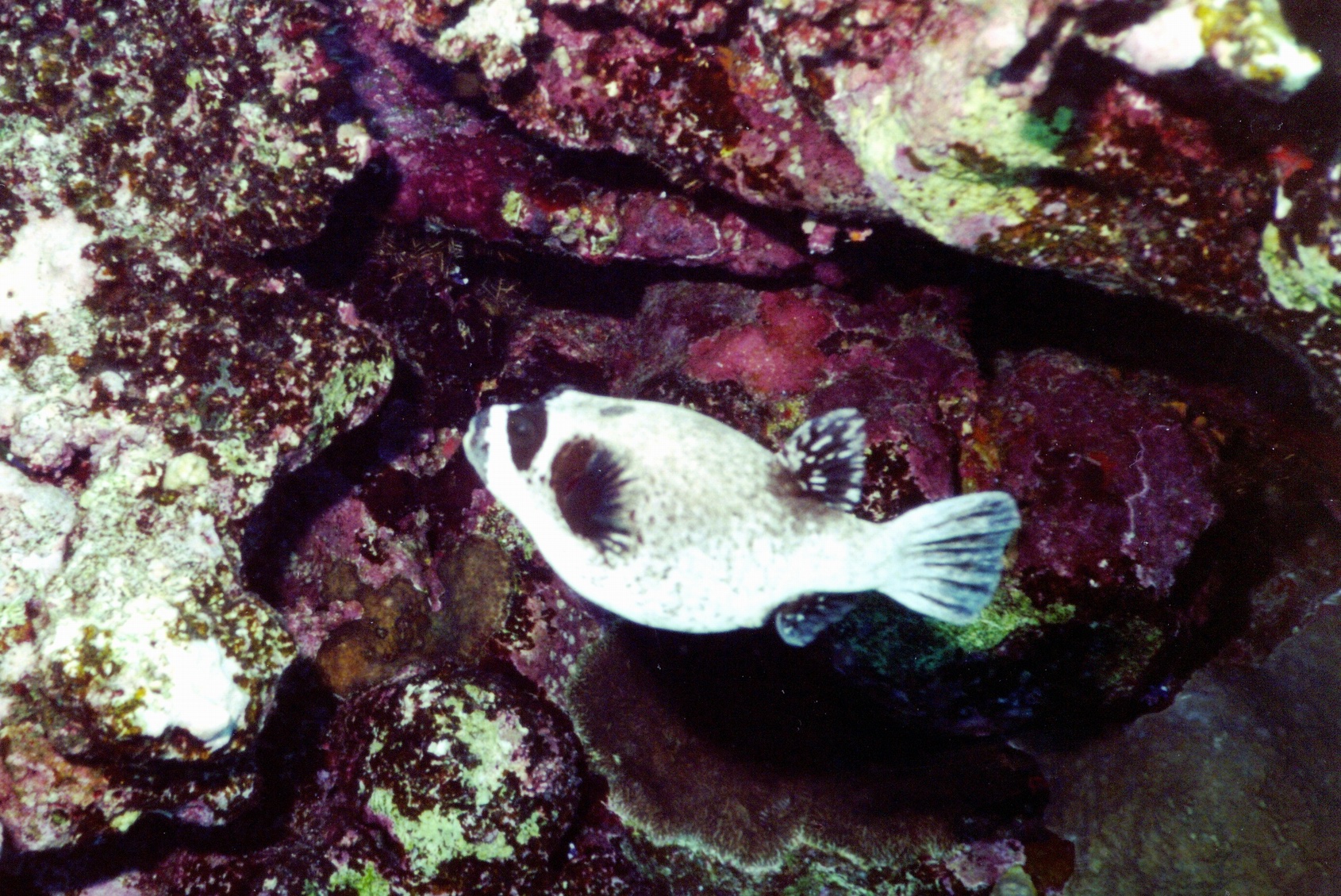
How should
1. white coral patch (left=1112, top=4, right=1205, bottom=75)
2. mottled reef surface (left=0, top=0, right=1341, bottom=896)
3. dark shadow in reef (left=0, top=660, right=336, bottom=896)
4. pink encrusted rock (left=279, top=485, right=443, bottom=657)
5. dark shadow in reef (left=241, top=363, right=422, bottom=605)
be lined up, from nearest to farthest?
1. white coral patch (left=1112, top=4, right=1205, bottom=75)
2. mottled reef surface (left=0, top=0, right=1341, bottom=896)
3. dark shadow in reef (left=0, top=660, right=336, bottom=896)
4. dark shadow in reef (left=241, top=363, right=422, bottom=605)
5. pink encrusted rock (left=279, top=485, right=443, bottom=657)

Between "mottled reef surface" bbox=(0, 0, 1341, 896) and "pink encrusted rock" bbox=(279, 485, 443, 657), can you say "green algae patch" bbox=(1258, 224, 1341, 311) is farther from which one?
"pink encrusted rock" bbox=(279, 485, 443, 657)

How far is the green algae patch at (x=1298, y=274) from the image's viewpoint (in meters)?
2.49

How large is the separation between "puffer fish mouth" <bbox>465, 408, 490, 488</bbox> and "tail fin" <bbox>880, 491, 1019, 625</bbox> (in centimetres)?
142

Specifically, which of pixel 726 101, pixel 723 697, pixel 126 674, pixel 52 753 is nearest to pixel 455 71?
pixel 726 101

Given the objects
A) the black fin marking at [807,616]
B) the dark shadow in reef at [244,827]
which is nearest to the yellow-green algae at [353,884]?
the dark shadow in reef at [244,827]

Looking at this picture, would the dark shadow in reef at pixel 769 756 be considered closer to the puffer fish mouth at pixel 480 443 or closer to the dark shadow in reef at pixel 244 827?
the dark shadow in reef at pixel 244 827

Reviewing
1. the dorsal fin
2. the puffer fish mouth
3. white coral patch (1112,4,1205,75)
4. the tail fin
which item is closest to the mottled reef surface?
white coral patch (1112,4,1205,75)

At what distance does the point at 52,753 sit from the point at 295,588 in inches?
75.4

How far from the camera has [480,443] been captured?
2535mm

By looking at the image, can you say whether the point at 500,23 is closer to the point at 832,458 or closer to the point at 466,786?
the point at 832,458

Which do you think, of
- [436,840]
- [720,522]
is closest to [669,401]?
[720,522]

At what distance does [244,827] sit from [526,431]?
4201 mm

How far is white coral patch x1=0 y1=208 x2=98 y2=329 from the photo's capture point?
3430 mm

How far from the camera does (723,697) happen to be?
191 inches
